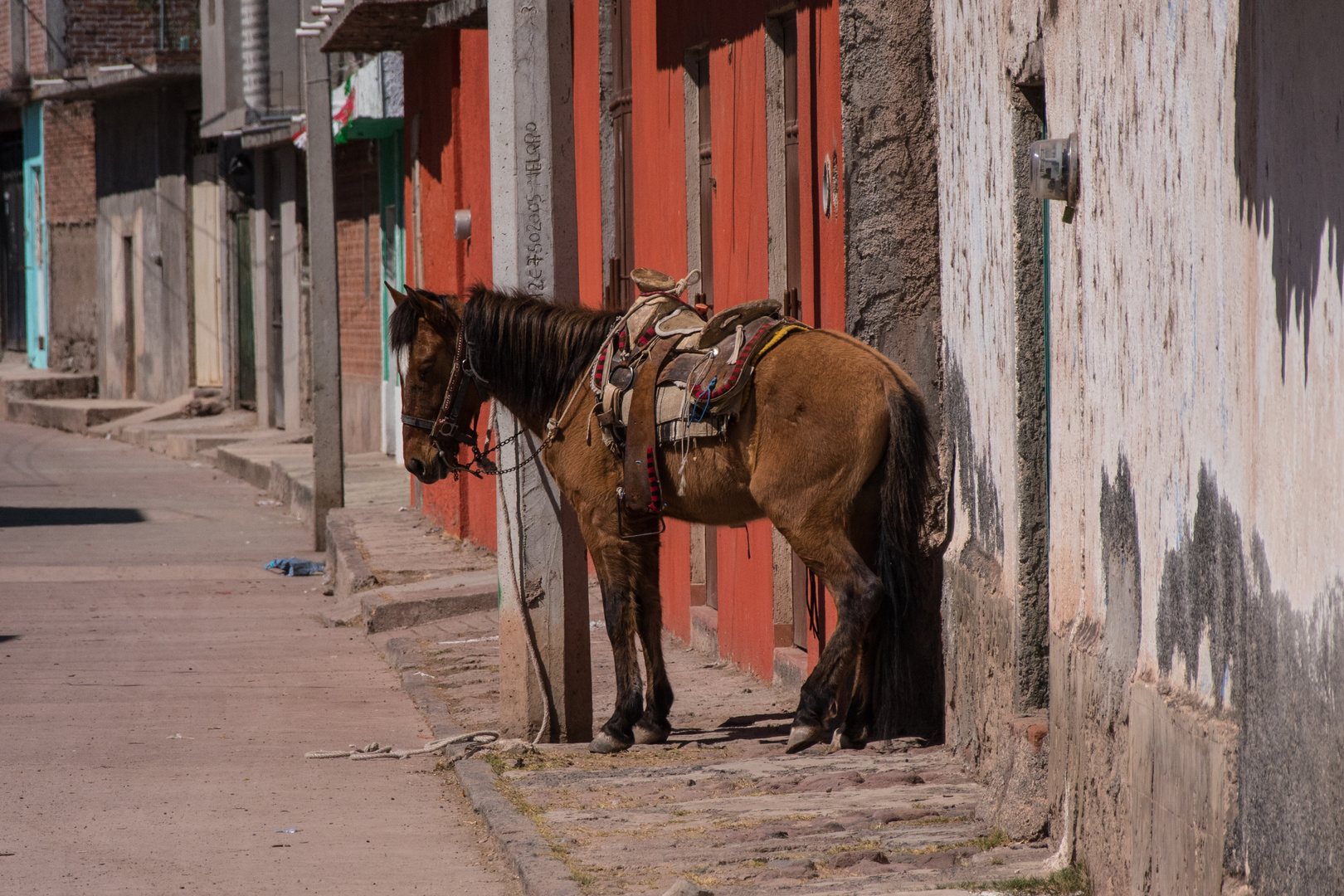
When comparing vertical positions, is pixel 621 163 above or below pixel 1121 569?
above

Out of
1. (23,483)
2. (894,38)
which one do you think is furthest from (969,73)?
(23,483)

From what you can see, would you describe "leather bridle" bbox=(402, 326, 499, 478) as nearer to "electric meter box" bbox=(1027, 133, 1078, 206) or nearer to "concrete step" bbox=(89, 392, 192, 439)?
"electric meter box" bbox=(1027, 133, 1078, 206)

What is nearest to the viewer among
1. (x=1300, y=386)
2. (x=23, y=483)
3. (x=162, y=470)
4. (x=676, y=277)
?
(x=1300, y=386)

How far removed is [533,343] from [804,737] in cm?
195

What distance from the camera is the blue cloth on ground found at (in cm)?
1346

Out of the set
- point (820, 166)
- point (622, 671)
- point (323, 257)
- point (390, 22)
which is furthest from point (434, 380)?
point (390, 22)

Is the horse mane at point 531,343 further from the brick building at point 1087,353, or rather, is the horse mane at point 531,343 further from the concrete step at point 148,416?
the concrete step at point 148,416

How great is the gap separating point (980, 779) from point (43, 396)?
26.7 meters

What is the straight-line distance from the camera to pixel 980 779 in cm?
564

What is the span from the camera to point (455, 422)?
7059mm

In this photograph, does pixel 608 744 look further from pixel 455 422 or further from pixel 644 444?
pixel 455 422

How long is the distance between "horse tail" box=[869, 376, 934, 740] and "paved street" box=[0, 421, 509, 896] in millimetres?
1633

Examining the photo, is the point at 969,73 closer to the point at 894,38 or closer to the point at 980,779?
the point at 894,38

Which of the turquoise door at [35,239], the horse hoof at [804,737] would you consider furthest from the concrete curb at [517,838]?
the turquoise door at [35,239]
